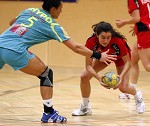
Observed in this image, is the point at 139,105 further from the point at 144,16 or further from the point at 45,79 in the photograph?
the point at 45,79

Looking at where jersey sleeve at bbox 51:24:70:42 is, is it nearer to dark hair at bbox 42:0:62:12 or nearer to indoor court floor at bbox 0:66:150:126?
dark hair at bbox 42:0:62:12

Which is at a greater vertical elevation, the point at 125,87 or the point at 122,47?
the point at 122,47

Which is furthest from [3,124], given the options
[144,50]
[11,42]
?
[144,50]

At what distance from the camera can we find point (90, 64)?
645 cm

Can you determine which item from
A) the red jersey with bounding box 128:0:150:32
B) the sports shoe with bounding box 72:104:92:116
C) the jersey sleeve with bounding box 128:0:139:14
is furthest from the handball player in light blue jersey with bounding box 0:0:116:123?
the red jersey with bounding box 128:0:150:32

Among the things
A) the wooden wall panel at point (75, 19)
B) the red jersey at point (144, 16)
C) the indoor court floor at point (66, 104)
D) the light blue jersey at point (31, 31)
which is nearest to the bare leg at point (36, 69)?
the light blue jersey at point (31, 31)

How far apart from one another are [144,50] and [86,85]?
1165mm

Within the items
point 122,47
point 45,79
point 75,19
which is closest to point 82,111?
point 45,79

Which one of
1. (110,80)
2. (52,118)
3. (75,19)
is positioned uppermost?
(75,19)

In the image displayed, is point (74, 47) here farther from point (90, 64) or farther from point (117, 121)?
point (117, 121)

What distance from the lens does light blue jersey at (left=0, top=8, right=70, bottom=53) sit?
5746 millimetres

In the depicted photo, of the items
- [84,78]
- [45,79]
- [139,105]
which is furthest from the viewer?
[139,105]

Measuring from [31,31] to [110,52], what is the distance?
4.10 ft

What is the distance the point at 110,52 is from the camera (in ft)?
21.4
